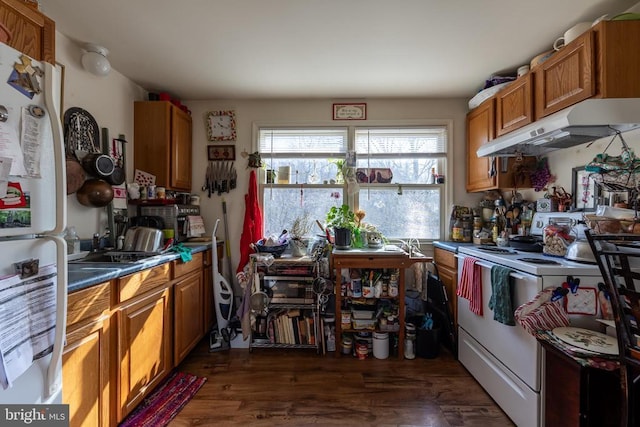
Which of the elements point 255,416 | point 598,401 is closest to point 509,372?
point 598,401

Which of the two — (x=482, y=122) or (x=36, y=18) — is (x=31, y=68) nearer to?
(x=36, y=18)

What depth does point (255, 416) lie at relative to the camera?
162 centimetres

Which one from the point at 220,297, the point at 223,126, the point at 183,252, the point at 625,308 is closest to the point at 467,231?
Answer: the point at 625,308

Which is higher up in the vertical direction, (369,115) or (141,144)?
(369,115)

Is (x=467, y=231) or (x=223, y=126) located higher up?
(x=223, y=126)

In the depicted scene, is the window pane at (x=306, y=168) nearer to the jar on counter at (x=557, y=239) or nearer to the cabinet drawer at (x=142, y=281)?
the cabinet drawer at (x=142, y=281)

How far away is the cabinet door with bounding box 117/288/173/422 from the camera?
4.79ft

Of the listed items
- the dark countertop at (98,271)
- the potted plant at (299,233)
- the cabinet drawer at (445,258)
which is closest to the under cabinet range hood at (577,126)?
the cabinet drawer at (445,258)

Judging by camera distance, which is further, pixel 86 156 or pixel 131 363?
pixel 86 156

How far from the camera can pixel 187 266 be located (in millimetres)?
2131

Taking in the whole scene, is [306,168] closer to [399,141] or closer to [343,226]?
[343,226]

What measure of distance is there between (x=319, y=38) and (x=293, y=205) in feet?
5.10

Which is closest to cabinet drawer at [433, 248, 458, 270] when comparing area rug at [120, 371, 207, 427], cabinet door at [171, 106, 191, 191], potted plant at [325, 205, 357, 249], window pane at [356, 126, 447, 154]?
potted plant at [325, 205, 357, 249]

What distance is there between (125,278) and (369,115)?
2491mm
